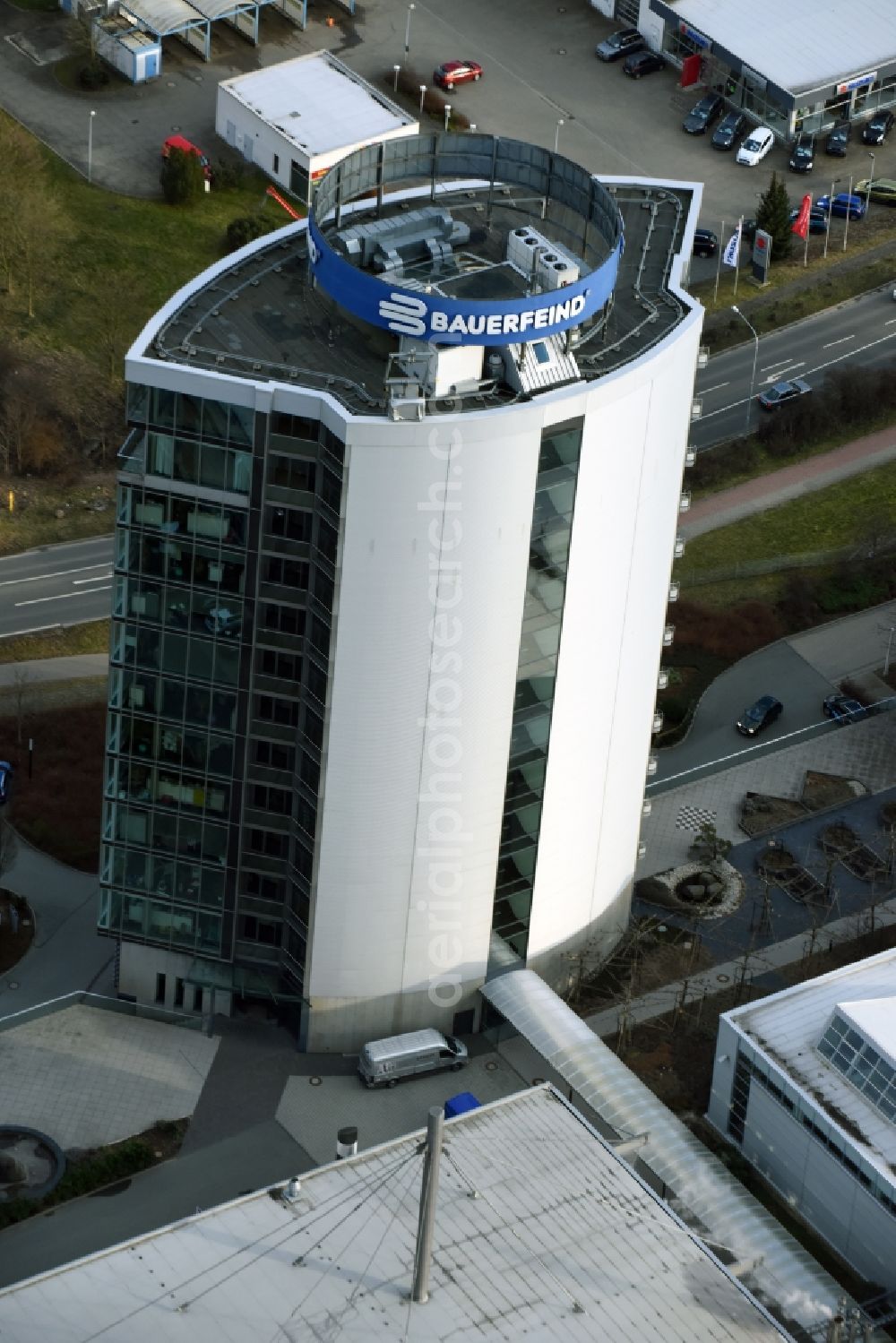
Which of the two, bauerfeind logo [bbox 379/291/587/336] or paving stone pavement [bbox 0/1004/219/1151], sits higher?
bauerfeind logo [bbox 379/291/587/336]

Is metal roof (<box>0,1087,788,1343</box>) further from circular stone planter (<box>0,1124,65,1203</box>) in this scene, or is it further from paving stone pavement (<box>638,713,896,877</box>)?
paving stone pavement (<box>638,713,896,877</box>)

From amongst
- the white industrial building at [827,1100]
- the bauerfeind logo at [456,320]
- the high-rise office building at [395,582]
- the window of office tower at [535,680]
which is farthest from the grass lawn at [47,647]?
the bauerfeind logo at [456,320]

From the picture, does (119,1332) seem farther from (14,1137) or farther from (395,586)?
(395,586)

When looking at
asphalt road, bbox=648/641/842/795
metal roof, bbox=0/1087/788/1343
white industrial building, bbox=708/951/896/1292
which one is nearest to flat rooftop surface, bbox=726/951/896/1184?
white industrial building, bbox=708/951/896/1292

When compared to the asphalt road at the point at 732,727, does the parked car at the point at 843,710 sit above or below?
above

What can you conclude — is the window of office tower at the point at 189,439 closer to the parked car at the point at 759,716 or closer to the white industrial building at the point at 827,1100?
the white industrial building at the point at 827,1100

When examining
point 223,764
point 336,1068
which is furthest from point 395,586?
point 336,1068
